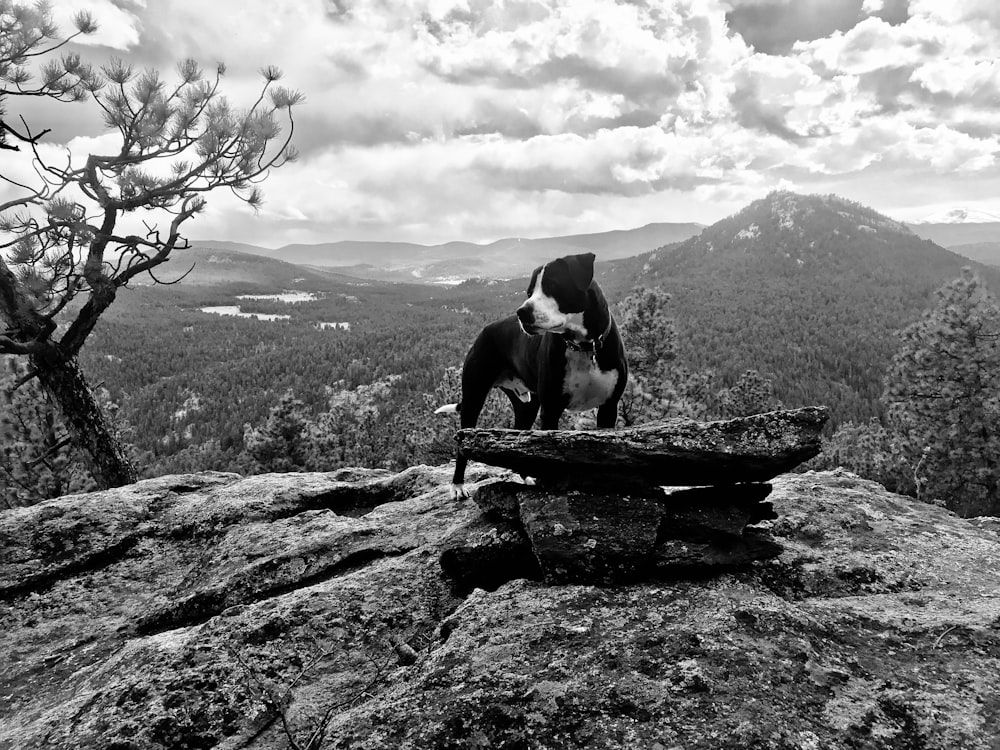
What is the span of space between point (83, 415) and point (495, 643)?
10.5 m

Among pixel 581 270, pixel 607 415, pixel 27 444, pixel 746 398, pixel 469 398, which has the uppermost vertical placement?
pixel 581 270

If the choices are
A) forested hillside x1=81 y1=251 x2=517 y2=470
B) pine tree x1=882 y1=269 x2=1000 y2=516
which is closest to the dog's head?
pine tree x1=882 y1=269 x2=1000 y2=516

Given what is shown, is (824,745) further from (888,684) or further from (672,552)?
(672,552)

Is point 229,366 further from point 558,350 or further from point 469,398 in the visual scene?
point 558,350

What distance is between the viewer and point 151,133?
28.7 feet

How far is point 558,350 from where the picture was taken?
5008 millimetres

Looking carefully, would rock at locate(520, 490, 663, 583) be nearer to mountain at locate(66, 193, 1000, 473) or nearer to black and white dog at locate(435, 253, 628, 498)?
black and white dog at locate(435, 253, 628, 498)

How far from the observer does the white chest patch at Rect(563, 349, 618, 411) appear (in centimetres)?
505

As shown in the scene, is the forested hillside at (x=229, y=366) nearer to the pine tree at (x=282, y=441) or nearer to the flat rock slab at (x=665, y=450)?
the pine tree at (x=282, y=441)

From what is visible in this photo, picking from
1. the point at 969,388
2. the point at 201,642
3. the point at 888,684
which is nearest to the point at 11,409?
the point at 201,642

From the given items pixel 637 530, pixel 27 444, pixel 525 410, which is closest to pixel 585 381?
pixel 525 410

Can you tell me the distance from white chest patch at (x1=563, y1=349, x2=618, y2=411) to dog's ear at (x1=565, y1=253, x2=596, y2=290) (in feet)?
2.22

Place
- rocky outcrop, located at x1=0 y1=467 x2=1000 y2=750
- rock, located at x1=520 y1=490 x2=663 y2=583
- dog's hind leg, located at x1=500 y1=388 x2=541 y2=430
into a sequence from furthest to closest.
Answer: dog's hind leg, located at x1=500 y1=388 x2=541 y2=430 → rock, located at x1=520 y1=490 x2=663 y2=583 → rocky outcrop, located at x1=0 y1=467 x2=1000 y2=750

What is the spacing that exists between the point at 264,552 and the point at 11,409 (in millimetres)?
17902
